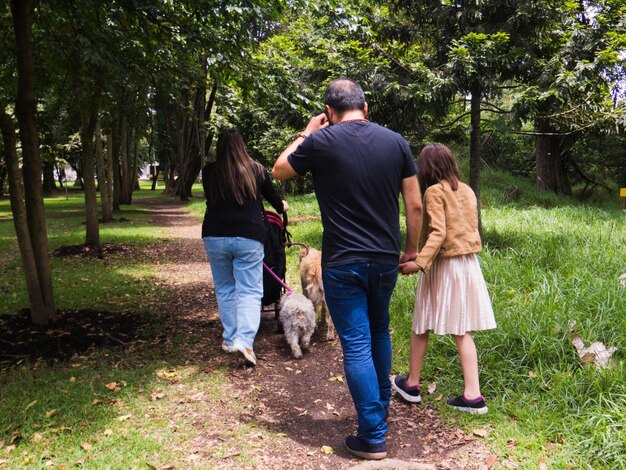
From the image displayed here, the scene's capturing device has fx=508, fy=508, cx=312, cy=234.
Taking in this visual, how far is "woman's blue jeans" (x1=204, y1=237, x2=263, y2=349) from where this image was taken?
4.53 meters

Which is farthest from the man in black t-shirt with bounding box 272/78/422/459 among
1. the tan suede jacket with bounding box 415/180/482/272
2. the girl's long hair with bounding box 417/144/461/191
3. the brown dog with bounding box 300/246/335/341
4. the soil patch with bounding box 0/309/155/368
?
the soil patch with bounding box 0/309/155/368

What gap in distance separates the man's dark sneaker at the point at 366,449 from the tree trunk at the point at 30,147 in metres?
3.84

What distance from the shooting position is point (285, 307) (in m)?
4.97

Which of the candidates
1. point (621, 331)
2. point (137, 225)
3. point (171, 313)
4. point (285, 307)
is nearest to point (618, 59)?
point (621, 331)

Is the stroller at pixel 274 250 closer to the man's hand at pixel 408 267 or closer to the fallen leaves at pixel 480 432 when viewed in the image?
the man's hand at pixel 408 267

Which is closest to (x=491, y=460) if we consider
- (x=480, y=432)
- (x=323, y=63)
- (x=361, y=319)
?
(x=480, y=432)

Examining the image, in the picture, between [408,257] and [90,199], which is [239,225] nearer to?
[408,257]

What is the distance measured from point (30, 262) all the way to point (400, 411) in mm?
3883

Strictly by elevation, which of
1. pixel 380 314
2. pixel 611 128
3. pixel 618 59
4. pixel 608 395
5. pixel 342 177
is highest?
pixel 618 59

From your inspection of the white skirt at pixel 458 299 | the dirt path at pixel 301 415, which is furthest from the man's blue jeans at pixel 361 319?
the white skirt at pixel 458 299

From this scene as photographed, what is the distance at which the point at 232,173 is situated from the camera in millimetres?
4457

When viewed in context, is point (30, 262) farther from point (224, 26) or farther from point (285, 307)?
point (224, 26)

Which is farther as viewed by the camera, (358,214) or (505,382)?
(505,382)

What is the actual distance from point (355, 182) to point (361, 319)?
823 mm
